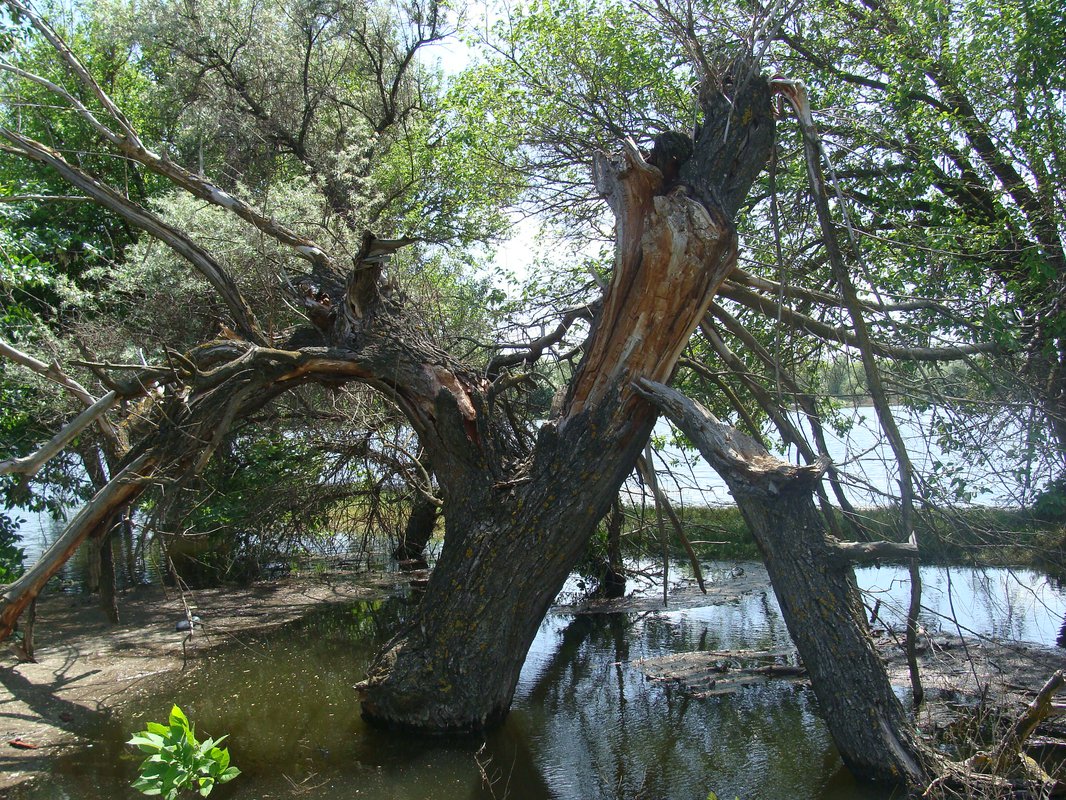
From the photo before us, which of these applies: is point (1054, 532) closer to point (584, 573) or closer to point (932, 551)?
point (932, 551)

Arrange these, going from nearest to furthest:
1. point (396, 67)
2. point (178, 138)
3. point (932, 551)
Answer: point (932, 551) < point (178, 138) < point (396, 67)

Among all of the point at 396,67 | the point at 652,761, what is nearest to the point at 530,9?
the point at 396,67

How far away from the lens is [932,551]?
10.5 m

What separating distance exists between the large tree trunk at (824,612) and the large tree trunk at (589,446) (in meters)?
0.85

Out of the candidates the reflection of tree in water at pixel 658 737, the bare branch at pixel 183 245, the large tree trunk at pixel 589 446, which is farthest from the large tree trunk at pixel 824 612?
the bare branch at pixel 183 245

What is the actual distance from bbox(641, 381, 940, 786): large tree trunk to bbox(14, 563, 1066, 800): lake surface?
0.76 ft

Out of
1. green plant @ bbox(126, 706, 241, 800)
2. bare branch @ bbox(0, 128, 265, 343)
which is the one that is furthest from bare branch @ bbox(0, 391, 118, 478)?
green plant @ bbox(126, 706, 241, 800)

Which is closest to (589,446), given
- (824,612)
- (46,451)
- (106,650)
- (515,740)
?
(824,612)

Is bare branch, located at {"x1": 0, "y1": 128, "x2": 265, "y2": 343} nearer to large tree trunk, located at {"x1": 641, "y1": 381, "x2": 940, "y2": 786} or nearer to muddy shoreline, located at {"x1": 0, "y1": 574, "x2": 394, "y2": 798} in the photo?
muddy shoreline, located at {"x1": 0, "y1": 574, "x2": 394, "y2": 798}

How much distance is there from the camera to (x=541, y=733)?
580 centimetres

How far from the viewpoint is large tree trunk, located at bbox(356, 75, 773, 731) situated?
5359 millimetres

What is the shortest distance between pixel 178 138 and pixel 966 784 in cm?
1361

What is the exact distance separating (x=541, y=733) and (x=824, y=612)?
2.27 m

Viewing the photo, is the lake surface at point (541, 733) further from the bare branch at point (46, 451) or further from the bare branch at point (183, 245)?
the bare branch at point (183, 245)
